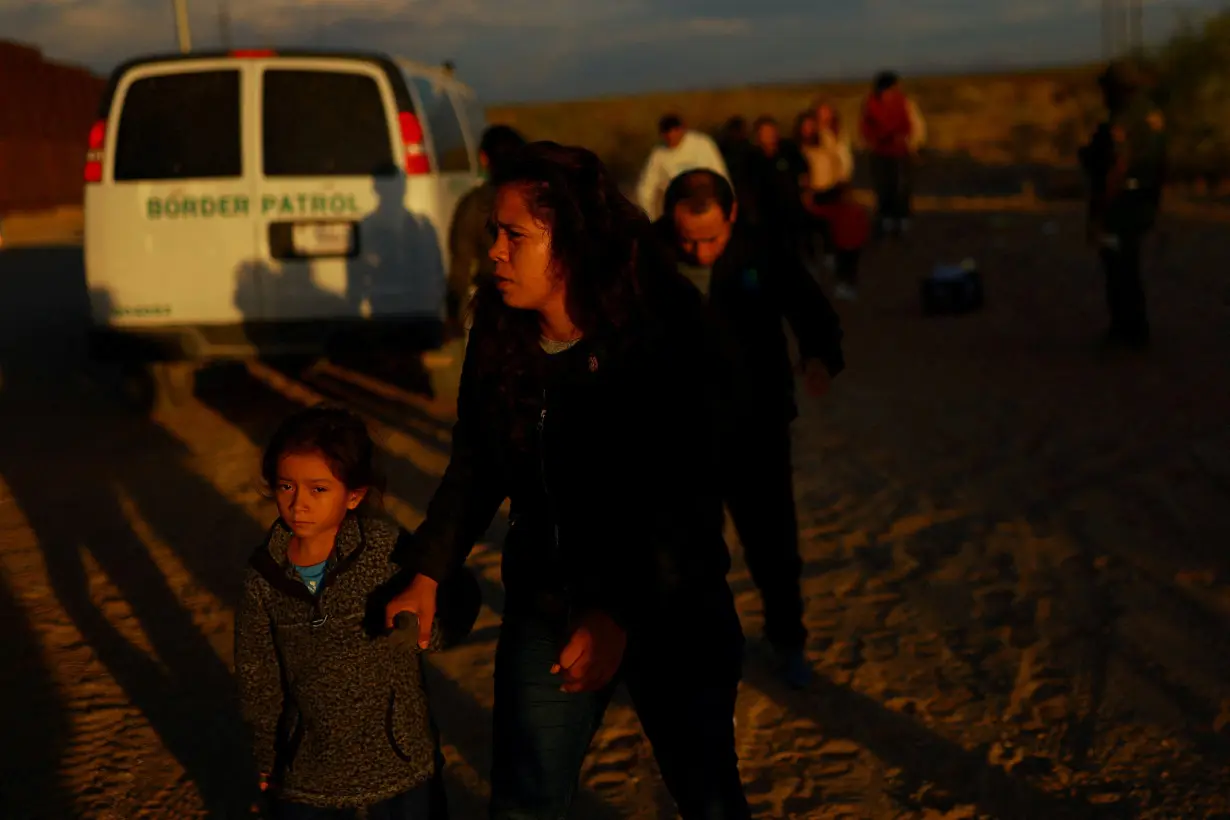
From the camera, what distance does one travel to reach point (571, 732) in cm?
278

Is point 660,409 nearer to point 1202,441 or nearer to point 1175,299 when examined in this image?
point 1202,441

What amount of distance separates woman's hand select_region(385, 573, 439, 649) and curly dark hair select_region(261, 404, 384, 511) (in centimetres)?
30

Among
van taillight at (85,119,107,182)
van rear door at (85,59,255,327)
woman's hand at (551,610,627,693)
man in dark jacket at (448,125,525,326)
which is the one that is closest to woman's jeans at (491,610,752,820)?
woman's hand at (551,610,627,693)

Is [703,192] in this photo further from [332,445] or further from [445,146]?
[445,146]

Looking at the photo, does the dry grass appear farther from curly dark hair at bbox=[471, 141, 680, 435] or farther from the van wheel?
curly dark hair at bbox=[471, 141, 680, 435]

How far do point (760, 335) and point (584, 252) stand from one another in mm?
1904

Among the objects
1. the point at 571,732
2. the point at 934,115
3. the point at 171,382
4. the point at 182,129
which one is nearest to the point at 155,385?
the point at 171,382

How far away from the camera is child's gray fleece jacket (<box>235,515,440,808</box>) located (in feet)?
9.82

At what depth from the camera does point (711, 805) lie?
2768 millimetres

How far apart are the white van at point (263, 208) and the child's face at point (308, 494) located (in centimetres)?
563

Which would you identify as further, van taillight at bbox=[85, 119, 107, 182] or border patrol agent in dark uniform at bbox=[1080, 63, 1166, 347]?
border patrol agent in dark uniform at bbox=[1080, 63, 1166, 347]

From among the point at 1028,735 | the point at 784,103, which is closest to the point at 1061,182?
the point at 1028,735

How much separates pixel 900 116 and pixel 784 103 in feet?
221

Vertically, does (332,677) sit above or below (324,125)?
below
